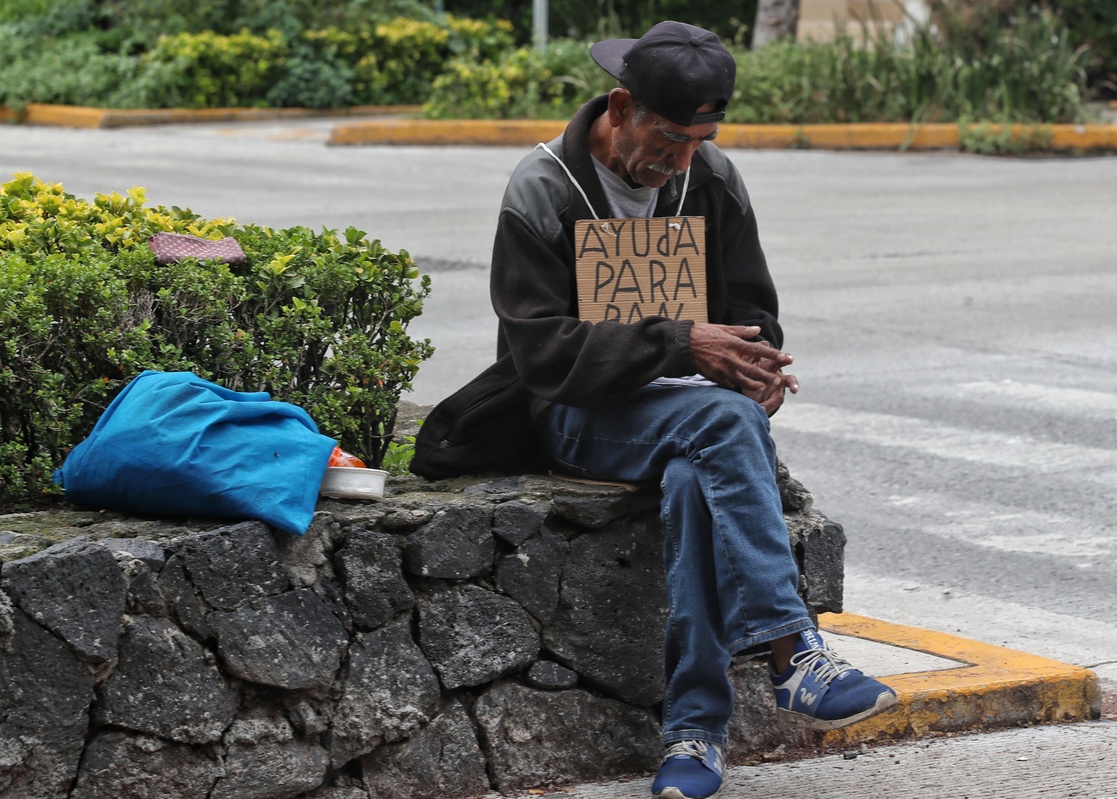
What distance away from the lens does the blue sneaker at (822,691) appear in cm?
334

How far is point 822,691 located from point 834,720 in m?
0.06

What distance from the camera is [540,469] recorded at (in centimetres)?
386

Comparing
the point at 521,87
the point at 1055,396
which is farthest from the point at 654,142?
the point at 521,87

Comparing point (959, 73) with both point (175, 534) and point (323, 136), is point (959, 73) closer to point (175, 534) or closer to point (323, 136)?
point (323, 136)

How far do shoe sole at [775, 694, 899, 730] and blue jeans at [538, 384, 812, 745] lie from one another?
0.13 meters

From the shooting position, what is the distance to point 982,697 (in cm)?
401

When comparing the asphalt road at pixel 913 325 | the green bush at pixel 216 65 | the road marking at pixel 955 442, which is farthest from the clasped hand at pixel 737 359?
the green bush at pixel 216 65

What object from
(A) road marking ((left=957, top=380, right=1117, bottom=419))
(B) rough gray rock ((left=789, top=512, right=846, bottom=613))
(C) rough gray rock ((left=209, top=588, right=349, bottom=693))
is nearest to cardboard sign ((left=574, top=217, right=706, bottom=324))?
(B) rough gray rock ((left=789, top=512, right=846, bottom=613))

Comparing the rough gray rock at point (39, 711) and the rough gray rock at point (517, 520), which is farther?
the rough gray rock at point (517, 520)

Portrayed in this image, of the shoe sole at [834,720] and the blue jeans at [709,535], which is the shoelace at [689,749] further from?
the shoe sole at [834,720]

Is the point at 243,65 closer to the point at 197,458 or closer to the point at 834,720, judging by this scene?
the point at 197,458

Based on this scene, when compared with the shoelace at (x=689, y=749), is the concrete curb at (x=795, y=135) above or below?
above

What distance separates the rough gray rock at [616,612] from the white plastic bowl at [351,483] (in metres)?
0.45

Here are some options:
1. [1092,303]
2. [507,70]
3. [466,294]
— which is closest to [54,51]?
[507,70]
